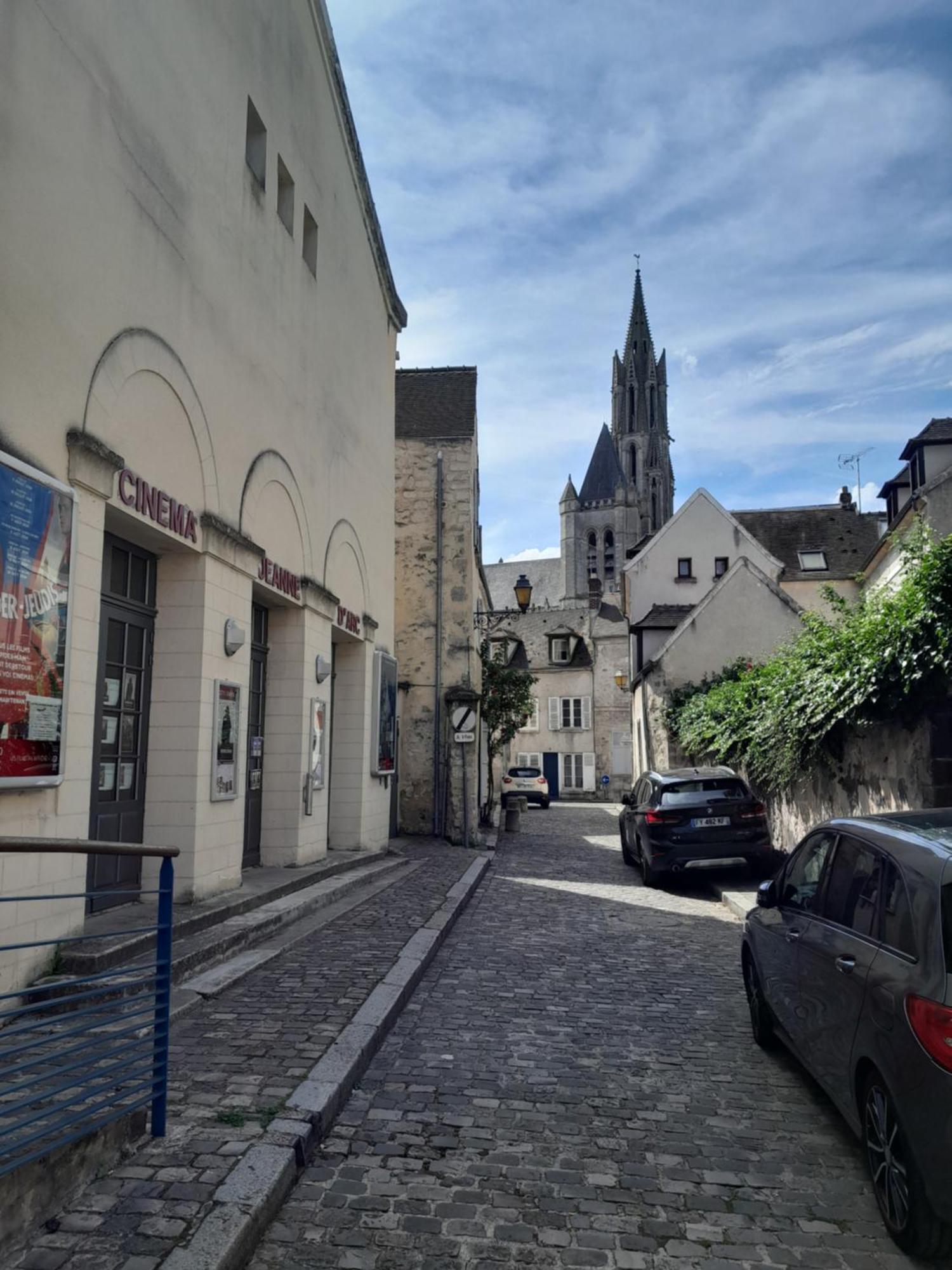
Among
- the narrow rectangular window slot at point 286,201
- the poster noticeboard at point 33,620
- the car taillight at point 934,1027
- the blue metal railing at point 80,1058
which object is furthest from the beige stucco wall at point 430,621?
the car taillight at point 934,1027

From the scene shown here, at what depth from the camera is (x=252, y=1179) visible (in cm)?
350

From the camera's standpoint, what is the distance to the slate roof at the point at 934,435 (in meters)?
21.5

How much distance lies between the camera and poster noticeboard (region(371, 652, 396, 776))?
13.8 m

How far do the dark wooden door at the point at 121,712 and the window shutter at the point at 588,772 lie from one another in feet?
118

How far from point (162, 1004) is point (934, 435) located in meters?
22.3

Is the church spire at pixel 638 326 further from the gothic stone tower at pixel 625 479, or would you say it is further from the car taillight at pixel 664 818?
the car taillight at pixel 664 818

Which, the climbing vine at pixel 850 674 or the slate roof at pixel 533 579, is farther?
the slate roof at pixel 533 579

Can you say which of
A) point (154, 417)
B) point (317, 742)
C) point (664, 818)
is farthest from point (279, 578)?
point (664, 818)

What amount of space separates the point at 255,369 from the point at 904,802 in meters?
7.55

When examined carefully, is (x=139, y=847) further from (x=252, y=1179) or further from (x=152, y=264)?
(x=152, y=264)

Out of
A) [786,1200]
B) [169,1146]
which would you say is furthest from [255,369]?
[786,1200]

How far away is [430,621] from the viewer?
18750 mm

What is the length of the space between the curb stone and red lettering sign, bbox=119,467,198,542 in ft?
12.1

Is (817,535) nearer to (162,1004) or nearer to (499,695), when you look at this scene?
(499,695)
